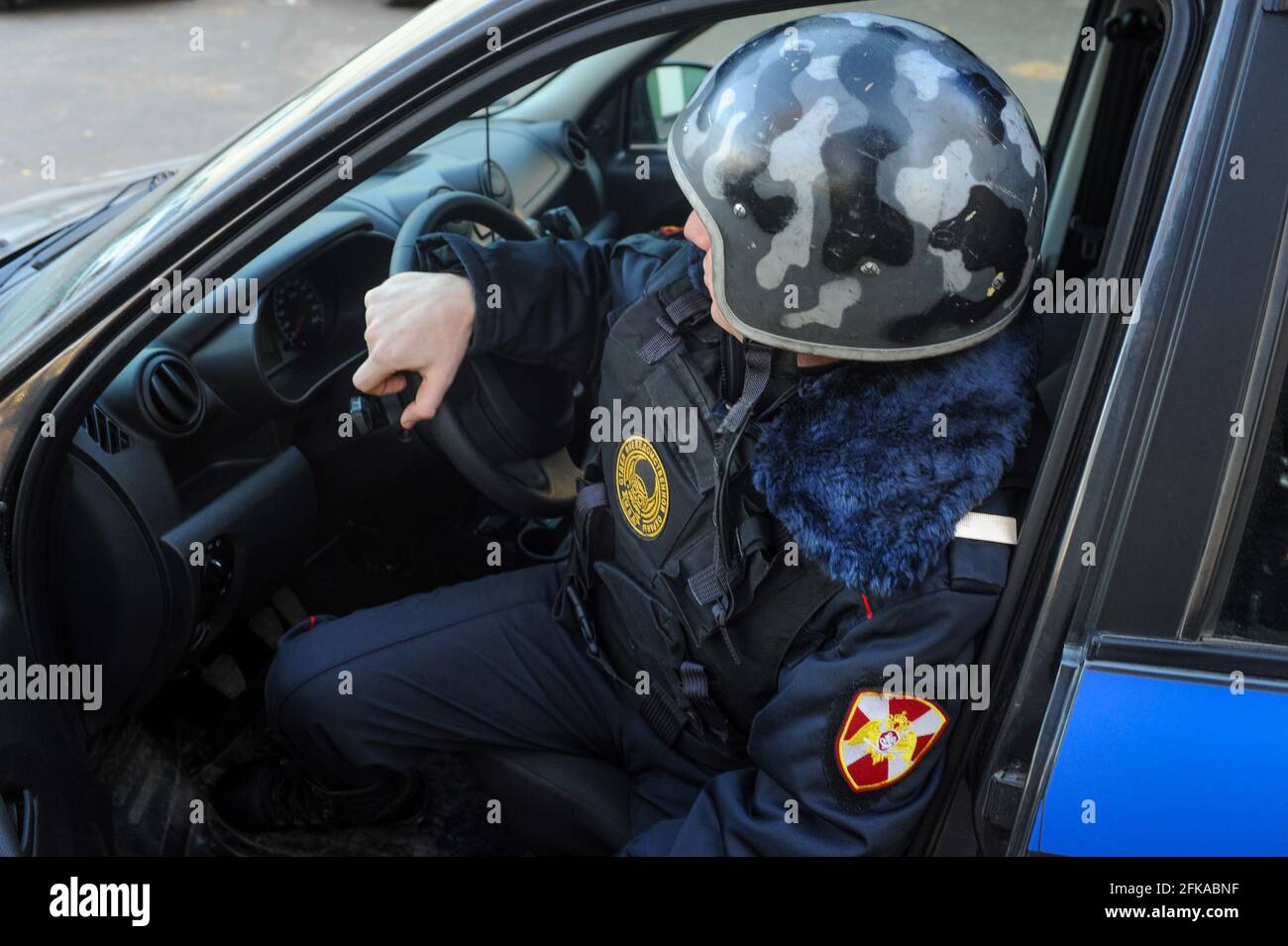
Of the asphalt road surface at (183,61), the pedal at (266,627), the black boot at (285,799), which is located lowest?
the black boot at (285,799)

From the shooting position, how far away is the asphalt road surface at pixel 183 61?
5.70 m

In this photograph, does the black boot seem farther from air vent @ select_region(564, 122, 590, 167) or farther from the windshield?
air vent @ select_region(564, 122, 590, 167)

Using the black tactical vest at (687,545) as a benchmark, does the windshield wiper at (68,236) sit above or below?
above

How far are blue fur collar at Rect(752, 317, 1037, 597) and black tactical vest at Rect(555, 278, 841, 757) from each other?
2.7 inches

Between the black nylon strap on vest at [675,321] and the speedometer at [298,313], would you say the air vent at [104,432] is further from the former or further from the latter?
the black nylon strap on vest at [675,321]

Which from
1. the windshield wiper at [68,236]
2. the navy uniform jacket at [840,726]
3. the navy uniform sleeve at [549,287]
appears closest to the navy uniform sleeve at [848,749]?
the navy uniform jacket at [840,726]

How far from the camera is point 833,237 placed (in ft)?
4.45

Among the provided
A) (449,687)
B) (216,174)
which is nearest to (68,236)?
(216,174)

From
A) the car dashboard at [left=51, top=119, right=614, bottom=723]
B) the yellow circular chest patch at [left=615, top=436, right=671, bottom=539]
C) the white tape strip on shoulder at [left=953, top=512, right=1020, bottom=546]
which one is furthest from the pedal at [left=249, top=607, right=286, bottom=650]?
the white tape strip on shoulder at [left=953, top=512, right=1020, bottom=546]

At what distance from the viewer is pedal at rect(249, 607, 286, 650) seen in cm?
241

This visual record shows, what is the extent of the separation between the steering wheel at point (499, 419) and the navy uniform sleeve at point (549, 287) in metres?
0.06

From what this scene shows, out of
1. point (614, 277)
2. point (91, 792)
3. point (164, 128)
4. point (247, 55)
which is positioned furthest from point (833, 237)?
point (247, 55)
